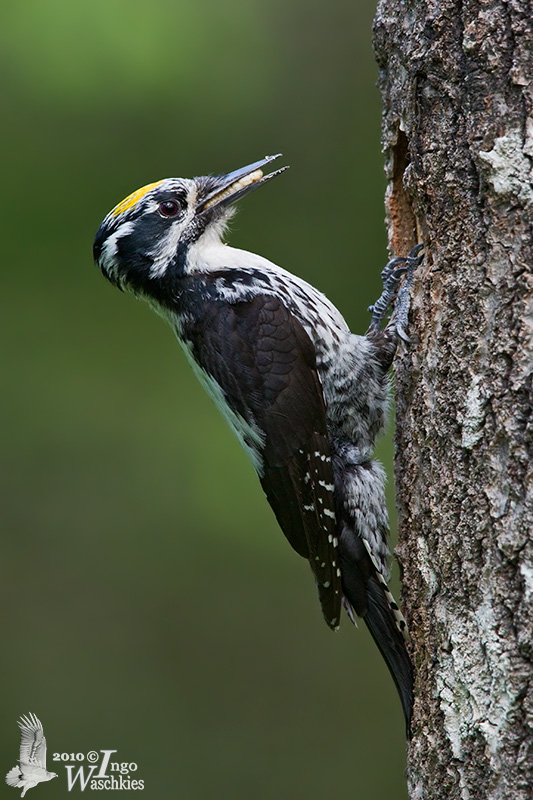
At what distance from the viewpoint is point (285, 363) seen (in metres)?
2.78

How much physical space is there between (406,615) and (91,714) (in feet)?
10.1

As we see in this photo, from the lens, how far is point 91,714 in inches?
187

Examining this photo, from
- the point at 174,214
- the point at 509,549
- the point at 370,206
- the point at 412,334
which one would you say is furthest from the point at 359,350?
the point at 370,206

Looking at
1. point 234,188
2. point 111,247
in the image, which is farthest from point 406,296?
point 111,247

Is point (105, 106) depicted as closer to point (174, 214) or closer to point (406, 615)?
point (174, 214)

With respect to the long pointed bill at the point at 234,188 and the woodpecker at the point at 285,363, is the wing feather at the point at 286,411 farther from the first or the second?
the long pointed bill at the point at 234,188

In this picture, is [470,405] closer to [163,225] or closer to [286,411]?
[286,411]

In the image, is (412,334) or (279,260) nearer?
(412,334)

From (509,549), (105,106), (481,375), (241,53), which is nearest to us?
(509,549)

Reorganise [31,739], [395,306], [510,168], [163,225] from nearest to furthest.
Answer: [510,168] → [395,306] → [163,225] → [31,739]

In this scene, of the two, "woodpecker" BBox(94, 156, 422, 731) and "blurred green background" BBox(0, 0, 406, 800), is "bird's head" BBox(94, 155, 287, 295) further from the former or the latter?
"blurred green background" BBox(0, 0, 406, 800)

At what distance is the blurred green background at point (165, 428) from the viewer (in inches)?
163

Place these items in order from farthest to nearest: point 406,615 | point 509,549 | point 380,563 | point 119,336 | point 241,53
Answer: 1. point 119,336
2. point 241,53
3. point 380,563
4. point 406,615
5. point 509,549

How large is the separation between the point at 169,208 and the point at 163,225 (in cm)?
7
